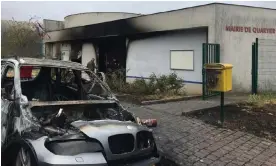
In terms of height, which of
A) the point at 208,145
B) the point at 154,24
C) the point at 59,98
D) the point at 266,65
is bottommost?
the point at 208,145

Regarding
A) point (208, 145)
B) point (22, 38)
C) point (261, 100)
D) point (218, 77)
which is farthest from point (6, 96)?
point (22, 38)

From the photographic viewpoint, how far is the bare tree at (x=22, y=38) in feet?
88.8

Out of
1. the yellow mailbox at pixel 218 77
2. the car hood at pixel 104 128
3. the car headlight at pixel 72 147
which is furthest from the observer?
the yellow mailbox at pixel 218 77

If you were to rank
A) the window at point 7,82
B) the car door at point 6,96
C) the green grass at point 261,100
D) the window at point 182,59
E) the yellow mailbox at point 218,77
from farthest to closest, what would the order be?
the window at point 182,59 → the green grass at point 261,100 → the yellow mailbox at point 218,77 → the window at point 7,82 → the car door at point 6,96

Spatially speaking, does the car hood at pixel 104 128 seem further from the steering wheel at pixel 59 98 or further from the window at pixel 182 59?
the window at pixel 182 59

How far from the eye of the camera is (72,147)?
4004mm

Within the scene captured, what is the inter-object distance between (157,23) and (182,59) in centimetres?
177

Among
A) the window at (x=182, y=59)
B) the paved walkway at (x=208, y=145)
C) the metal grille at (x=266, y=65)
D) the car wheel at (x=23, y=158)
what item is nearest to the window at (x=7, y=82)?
the car wheel at (x=23, y=158)

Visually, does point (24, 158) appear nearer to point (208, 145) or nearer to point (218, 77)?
point (208, 145)

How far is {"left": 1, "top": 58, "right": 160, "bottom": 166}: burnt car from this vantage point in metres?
3.97

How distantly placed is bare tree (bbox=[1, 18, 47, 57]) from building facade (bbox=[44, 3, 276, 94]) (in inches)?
474

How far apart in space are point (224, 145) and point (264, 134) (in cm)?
115

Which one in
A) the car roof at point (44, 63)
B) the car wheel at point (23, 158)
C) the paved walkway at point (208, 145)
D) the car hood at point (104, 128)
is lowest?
the paved walkway at point (208, 145)

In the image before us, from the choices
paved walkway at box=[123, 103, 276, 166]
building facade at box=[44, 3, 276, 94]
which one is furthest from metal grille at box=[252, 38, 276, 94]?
paved walkway at box=[123, 103, 276, 166]
